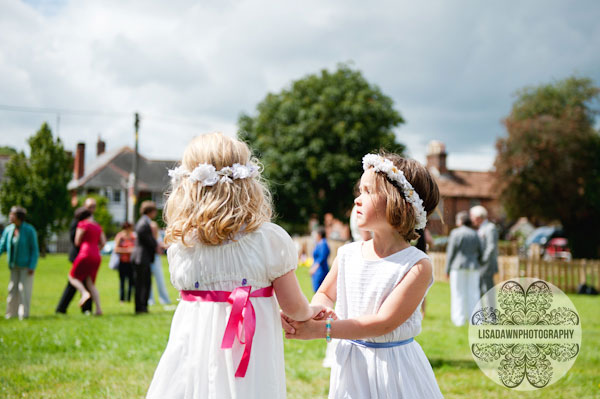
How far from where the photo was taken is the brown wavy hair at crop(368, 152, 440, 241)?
2707 millimetres

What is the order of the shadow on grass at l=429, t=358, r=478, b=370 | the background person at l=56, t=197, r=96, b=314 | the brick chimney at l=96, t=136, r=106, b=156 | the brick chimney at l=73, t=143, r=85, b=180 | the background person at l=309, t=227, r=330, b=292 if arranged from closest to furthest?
1. the shadow on grass at l=429, t=358, r=478, b=370
2. the background person at l=56, t=197, r=96, b=314
3. the background person at l=309, t=227, r=330, b=292
4. the brick chimney at l=73, t=143, r=85, b=180
5. the brick chimney at l=96, t=136, r=106, b=156

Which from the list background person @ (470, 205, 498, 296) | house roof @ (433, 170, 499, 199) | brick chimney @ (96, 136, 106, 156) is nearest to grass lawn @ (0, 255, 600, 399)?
background person @ (470, 205, 498, 296)

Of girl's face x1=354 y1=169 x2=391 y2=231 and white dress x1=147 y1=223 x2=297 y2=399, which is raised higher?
girl's face x1=354 y1=169 x2=391 y2=231

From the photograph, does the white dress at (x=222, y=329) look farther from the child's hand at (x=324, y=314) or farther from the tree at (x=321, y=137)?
the tree at (x=321, y=137)

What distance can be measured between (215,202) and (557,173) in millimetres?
31751

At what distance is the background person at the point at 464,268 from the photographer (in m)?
9.86

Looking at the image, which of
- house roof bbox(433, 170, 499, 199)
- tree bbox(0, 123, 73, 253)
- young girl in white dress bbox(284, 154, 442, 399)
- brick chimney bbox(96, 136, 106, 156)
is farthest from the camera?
brick chimney bbox(96, 136, 106, 156)

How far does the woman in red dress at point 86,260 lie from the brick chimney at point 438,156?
52.9 m

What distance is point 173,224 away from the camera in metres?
2.64

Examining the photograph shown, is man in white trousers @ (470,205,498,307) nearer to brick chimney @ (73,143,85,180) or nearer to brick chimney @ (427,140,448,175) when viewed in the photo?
brick chimney @ (427,140,448,175)

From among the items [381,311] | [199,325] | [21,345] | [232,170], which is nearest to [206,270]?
[199,325]

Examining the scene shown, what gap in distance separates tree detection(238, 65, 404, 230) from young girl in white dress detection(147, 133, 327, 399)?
98.3 feet

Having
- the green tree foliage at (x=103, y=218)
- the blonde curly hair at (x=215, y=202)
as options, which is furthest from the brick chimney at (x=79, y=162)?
the blonde curly hair at (x=215, y=202)

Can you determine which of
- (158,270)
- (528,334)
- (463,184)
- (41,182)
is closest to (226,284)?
(528,334)
